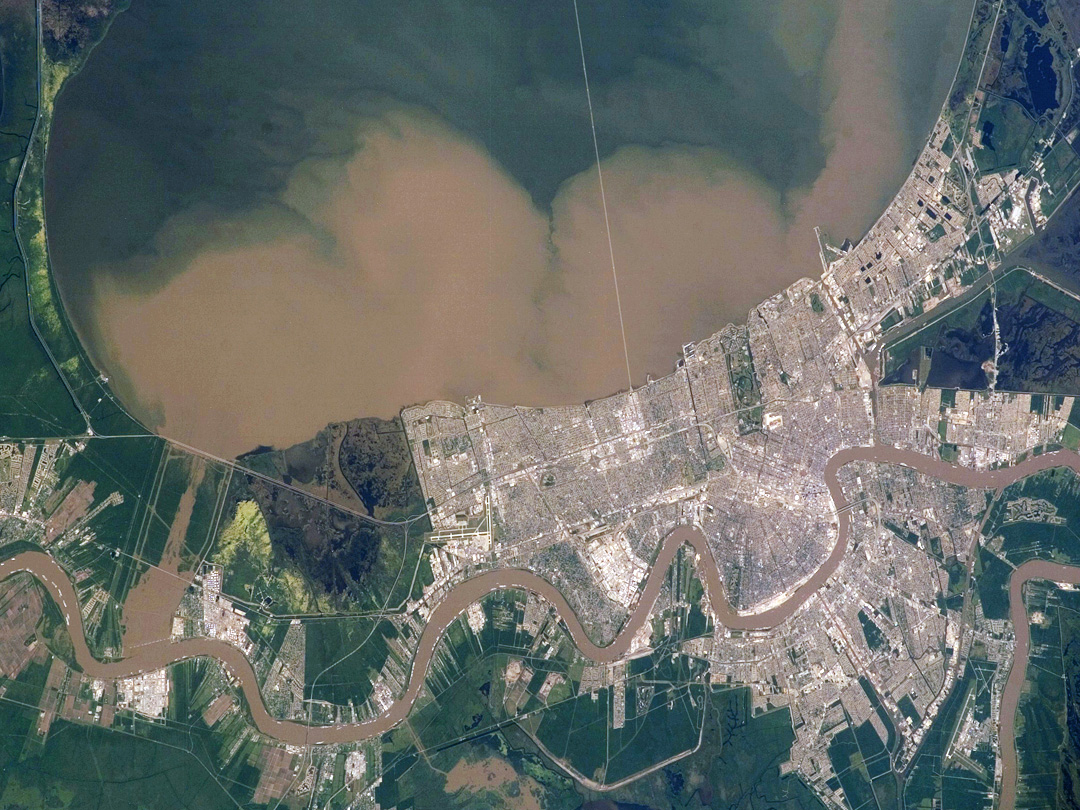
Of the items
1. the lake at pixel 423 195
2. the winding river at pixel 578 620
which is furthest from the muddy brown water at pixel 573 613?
the lake at pixel 423 195

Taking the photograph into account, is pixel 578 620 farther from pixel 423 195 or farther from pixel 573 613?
pixel 423 195

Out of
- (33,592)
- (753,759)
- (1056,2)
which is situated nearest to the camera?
(33,592)

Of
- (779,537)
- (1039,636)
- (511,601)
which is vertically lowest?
(1039,636)

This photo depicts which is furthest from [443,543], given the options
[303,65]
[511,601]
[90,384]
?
[303,65]

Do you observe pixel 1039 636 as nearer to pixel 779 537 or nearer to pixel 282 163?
pixel 779 537

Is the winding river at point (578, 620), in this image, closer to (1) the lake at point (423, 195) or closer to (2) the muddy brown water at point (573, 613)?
(2) the muddy brown water at point (573, 613)

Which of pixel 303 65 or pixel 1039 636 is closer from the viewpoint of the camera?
pixel 303 65

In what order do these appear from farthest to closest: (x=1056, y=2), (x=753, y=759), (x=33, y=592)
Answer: (x=1056, y=2)
(x=753, y=759)
(x=33, y=592)

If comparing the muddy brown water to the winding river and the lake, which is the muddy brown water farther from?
the lake
